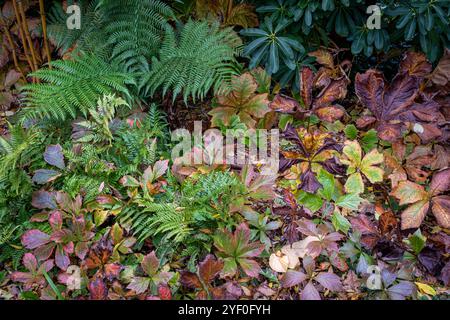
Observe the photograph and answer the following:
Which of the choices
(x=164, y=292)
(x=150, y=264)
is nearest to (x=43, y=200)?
(x=150, y=264)

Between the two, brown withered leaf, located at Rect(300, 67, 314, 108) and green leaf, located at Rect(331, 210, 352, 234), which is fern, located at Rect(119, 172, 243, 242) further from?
brown withered leaf, located at Rect(300, 67, 314, 108)

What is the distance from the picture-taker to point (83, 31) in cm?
253

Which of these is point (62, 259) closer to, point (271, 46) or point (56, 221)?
point (56, 221)

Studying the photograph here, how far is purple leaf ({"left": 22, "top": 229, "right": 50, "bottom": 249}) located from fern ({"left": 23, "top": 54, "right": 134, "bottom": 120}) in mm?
585

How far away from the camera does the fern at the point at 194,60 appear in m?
2.28

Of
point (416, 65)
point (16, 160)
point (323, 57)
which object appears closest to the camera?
point (16, 160)

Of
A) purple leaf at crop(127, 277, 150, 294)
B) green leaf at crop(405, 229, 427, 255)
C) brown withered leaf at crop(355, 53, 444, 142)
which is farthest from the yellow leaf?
purple leaf at crop(127, 277, 150, 294)

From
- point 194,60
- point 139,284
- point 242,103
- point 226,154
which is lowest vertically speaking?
point 139,284

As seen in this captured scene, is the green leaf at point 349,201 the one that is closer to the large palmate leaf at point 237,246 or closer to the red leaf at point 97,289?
the large palmate leaf at point 237,246

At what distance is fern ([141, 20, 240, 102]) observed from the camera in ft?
7.48

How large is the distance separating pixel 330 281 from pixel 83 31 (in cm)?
186

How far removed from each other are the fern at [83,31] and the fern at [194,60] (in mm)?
358
